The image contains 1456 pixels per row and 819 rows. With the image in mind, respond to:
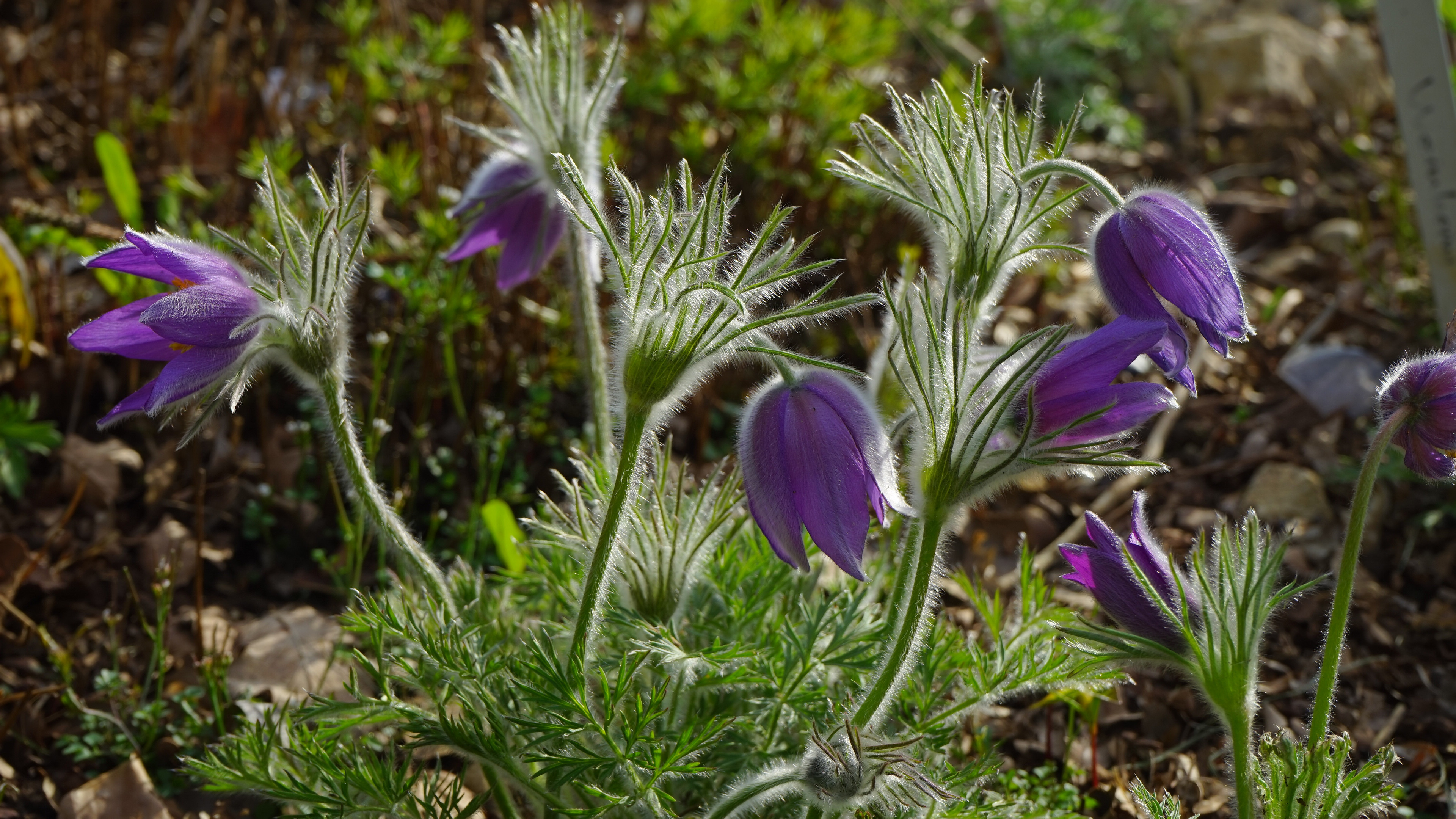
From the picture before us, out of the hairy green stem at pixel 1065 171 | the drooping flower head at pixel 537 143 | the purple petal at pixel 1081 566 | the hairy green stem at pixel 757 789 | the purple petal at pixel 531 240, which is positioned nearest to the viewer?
the hairy green stem at pixel 757 789

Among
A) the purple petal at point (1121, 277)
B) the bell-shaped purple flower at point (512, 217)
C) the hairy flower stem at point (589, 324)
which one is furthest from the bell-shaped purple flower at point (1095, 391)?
the bell-shaped purple flower at point (512, 217)

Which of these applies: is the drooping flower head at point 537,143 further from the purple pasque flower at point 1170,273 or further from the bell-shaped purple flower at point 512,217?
the purple pasque flower at point 1170,273

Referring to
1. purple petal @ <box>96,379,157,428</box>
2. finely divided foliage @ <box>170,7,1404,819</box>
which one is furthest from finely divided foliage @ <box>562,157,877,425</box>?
purple petal @ <box>96,379,157,428</box>

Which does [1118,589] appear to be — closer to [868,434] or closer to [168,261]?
[868,434]

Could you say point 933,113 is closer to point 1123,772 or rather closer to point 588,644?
point 588,644

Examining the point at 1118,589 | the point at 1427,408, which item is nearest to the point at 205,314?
the point at 1118,589

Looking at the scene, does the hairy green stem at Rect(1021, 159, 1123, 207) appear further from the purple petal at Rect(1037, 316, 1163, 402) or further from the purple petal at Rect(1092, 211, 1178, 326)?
the purple petal at Rect(1037, 316, 1163, 402)

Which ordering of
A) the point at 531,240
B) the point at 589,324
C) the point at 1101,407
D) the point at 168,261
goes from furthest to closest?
1. the point at 531,240
2. the point at 589,324
3. the point at 168,261
4. the point at 1101,407

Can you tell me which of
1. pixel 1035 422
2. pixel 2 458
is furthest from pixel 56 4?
pixel 1035 422
